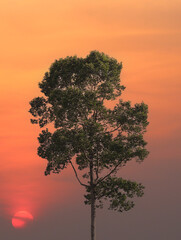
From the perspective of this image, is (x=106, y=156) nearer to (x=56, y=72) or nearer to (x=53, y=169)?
(x=53, y=169)

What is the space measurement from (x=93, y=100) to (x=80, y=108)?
128 centimetres

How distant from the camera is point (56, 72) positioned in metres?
49.1

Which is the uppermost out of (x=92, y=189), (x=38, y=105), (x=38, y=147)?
(x=38, y=105)

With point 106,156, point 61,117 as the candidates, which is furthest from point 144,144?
point 61,117

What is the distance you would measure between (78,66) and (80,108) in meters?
3.60

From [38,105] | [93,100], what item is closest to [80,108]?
[93,100]

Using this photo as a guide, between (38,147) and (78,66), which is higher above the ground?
(78,66)

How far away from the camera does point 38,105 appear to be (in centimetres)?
5066

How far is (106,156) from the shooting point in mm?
48688

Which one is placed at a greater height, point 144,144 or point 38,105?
point 38,105

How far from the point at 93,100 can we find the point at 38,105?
17.7 feet

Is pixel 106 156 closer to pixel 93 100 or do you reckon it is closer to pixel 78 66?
pixel 93 100

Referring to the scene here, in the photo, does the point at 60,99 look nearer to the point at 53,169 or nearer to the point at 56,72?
the point at 56,72

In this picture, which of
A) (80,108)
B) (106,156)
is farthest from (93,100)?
(106,156)
